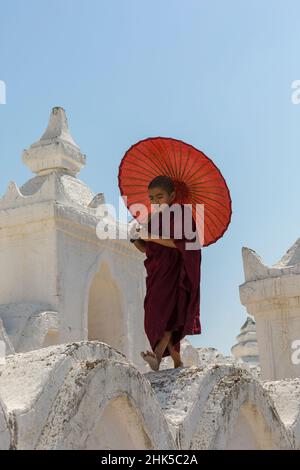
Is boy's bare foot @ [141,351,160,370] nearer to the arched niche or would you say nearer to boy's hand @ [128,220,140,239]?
boy's hand @ [128,220,140,239]

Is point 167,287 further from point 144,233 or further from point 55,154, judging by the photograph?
point 55,154

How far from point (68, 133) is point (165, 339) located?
780cm

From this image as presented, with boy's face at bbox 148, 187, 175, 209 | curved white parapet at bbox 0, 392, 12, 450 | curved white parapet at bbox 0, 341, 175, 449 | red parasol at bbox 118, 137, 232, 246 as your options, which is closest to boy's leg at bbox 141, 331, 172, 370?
red parasol at bbox 118, 137, 232, 246

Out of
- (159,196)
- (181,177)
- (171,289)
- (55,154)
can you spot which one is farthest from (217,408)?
(55,154)

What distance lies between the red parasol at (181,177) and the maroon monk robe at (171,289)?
0.29 metres

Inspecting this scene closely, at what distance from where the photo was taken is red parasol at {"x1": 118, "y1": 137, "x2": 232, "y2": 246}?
230 inches

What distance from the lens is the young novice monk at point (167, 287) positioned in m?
5.70

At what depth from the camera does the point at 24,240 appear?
1125 cm

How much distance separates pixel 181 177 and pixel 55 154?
683 cm

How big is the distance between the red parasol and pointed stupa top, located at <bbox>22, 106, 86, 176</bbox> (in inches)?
262

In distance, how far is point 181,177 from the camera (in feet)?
19.4

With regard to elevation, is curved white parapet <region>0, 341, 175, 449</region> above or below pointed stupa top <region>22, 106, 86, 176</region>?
below
